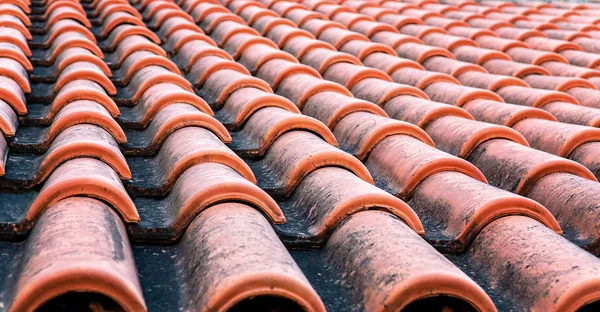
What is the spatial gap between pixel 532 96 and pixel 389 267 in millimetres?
2504

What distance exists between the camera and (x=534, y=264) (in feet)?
6.37

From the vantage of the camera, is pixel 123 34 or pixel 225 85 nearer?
pixel 225 85

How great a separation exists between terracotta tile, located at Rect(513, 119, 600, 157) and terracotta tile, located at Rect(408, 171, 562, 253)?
0.82 metres

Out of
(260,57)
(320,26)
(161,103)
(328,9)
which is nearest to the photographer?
(161,103)


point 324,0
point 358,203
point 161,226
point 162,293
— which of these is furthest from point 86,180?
point 324,0

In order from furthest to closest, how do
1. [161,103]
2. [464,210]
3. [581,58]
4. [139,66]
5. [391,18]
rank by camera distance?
[391,18] < [581,58] < [139,66] < [161,103] < [464,210]

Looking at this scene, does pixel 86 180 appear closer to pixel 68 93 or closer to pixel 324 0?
pixel 68 93

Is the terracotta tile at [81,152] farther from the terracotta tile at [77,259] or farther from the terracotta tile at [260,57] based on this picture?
the terracotta tile at [260,57]

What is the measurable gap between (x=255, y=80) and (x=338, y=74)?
31.4 inches

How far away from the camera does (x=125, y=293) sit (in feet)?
5.11

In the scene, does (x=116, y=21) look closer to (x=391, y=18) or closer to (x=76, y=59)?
(x=76, y=59)

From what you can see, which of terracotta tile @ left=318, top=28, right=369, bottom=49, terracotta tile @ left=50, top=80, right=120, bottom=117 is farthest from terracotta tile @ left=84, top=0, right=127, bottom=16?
terracotta tile @ left=50, top=80, right=120, bottom=117

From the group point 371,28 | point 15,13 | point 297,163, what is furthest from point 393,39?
point 297,163

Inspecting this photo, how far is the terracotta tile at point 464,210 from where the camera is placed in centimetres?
221
